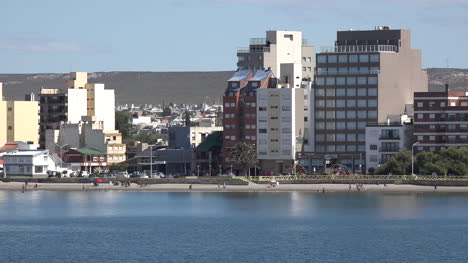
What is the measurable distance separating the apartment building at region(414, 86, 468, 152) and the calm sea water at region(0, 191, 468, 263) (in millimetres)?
13520

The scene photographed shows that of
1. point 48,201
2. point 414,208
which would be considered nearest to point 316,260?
point 414,208

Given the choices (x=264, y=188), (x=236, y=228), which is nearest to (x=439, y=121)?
(x=264, y=188)

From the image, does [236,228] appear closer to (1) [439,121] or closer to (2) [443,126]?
(1) [439,121]

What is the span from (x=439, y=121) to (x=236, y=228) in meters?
63.0

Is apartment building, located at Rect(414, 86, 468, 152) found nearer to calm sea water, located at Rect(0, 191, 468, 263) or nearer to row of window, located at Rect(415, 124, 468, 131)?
row of window, located at Rect(415, 124, 468, 131)

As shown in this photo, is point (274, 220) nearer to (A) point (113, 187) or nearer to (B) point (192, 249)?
(B) point (192, 249)

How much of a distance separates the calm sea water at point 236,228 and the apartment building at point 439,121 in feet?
44.4

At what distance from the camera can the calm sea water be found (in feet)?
382

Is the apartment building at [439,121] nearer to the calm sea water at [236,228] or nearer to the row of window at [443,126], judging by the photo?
the row of window at [443,126]


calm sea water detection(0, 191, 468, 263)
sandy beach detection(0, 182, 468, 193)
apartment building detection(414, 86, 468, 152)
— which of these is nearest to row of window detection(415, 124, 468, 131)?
apartment building detection(414, 86, 468, 152)

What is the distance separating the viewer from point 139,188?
19525cm

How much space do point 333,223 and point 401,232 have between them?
11.9 m

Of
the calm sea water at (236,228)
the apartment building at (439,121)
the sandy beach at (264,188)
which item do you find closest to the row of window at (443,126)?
the apartment building at (439,121)

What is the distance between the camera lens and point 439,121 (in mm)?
194375
